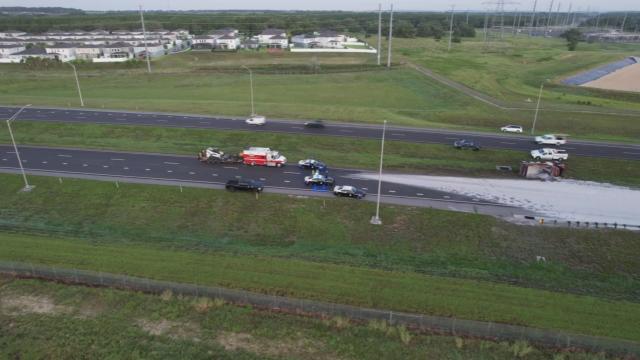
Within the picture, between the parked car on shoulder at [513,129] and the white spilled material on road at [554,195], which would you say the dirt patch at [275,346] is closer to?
the white spilled material on road at [554,195]

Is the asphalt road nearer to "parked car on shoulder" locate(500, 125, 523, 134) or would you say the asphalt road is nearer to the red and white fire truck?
"parked car on shoulder" locate(500, 125, 523, 134)

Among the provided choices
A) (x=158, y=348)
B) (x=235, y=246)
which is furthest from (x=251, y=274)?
(x=158, y=348)

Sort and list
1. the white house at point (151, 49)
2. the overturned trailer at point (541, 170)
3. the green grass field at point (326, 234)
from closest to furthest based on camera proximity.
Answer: the green grass field at point (326, 234)
the overturned trailer at point (541, 170)
the white house at point (151, 49)

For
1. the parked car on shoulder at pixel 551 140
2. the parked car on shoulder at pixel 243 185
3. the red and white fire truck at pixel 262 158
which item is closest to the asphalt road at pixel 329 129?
the parked car on shoulder at pixel 551 140

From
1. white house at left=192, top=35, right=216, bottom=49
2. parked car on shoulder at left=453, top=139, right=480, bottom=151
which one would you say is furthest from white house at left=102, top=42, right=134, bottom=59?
parked car on shoulder at left=453, top=139, right=480, bottom=151

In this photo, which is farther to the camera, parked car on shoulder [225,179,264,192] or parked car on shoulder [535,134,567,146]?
parked car on shoulder [535,134,567,146]
